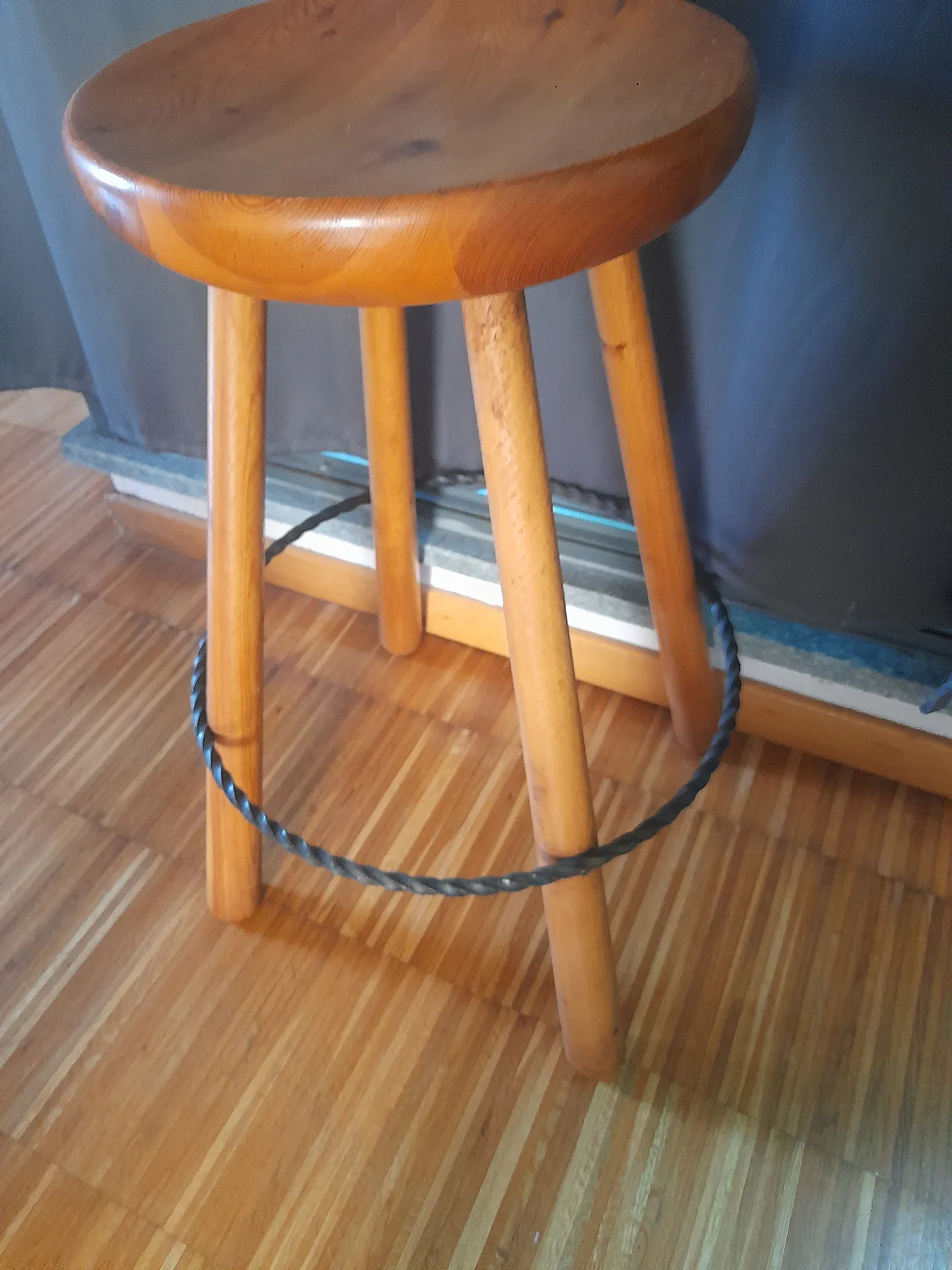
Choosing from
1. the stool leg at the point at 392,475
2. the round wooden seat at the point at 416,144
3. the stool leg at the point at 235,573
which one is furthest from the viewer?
the stool leg at the point at 392,475

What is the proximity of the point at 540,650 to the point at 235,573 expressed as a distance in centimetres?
20

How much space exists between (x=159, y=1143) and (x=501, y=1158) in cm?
23

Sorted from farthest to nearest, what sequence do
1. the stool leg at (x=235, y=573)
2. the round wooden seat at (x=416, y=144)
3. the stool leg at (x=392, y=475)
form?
1. the stool leg at (x=392, y=475)
2. the stool leg at (x=235, y=573)
3. the round wooden seat at (x=416, y=144)

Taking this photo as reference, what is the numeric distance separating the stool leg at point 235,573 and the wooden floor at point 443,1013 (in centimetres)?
9

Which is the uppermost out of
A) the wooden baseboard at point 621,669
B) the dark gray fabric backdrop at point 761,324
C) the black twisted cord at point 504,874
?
the dark gray fabric backdrop at point 761,324

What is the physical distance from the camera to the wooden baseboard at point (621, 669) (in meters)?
0.72

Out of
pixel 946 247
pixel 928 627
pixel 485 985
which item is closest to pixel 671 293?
pixel 946 247

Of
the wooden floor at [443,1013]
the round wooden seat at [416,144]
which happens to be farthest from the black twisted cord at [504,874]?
the round wooden seat at [416,144]

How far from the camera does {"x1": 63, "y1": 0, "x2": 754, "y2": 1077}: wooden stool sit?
317 millimetres

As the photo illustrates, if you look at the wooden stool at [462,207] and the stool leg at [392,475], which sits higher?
the wooden stool at [462,207]

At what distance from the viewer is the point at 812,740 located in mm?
761

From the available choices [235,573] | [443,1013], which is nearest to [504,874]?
[443,1013]

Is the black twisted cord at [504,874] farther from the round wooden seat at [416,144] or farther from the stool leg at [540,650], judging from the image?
the round wooden seat at [416,144]

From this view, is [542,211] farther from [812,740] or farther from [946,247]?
[812,740]
